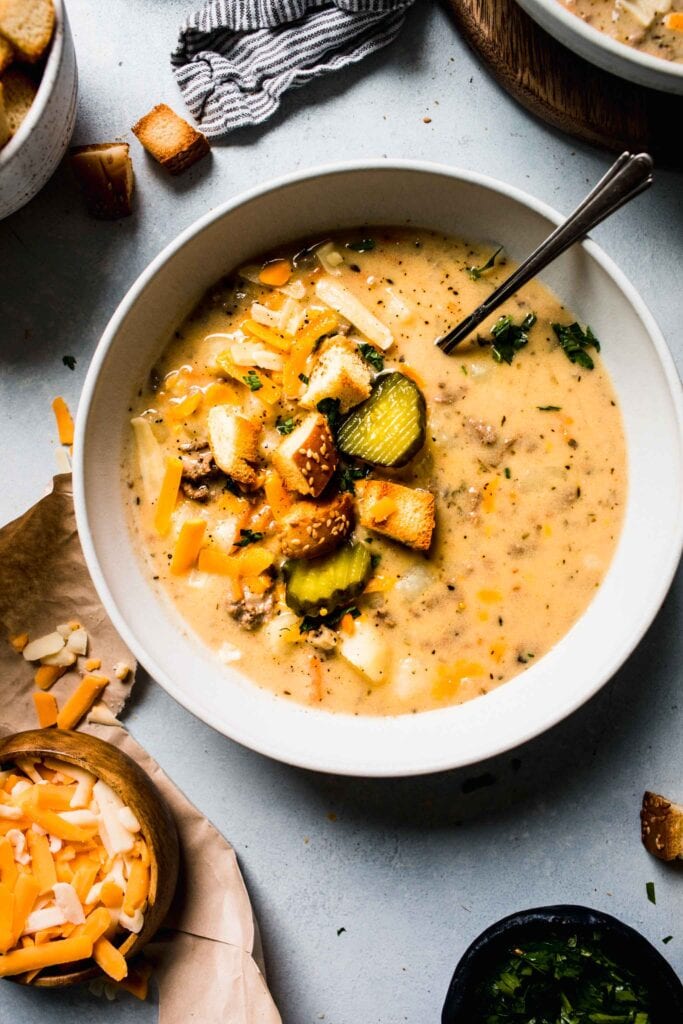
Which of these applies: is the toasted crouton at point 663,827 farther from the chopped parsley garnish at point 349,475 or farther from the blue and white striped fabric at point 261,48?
the blue and white striped fabric at point 261,48

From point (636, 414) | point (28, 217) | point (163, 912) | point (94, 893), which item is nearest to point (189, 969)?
point (163, 912)

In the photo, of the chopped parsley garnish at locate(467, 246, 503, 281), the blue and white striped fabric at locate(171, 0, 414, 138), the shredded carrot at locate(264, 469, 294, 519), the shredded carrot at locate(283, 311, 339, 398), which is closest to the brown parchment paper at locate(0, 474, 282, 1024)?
the shredded carrot at locate(264, 469, 294, 519)

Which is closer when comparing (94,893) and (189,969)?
(94,893)

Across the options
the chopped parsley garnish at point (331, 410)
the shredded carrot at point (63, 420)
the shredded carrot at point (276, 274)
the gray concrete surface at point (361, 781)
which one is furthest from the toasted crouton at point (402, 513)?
the shredded carrot at point (63, 420)

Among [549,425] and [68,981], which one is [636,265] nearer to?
[549,425]

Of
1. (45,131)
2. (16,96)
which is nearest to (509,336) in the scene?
(45,131)

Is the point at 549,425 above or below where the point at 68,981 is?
above

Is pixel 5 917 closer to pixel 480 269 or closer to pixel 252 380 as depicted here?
pixel 252 380
